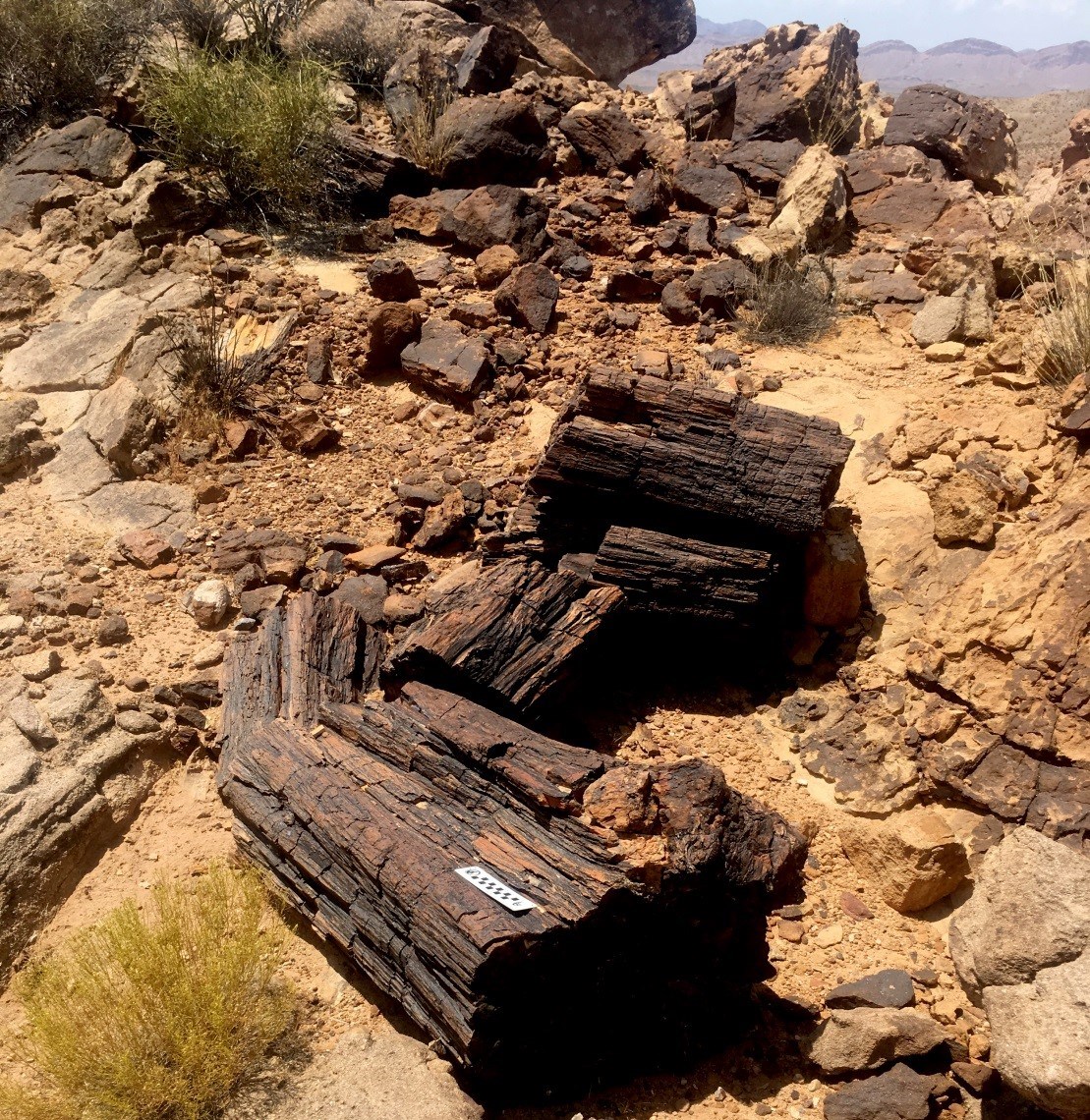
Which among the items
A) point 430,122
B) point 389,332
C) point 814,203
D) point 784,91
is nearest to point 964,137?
point 784,91

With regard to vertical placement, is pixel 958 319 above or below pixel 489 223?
below

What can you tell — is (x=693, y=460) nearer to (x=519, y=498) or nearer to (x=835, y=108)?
(x=519, y=498)

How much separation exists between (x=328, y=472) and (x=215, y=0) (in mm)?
7052

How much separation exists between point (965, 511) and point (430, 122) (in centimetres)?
584

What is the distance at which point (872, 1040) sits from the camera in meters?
2.81

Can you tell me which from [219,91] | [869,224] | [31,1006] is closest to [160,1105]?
[31,1006]

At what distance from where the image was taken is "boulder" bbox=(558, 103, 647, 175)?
793cm

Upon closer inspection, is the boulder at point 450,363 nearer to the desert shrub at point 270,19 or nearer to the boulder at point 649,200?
the boulder at point 649,200

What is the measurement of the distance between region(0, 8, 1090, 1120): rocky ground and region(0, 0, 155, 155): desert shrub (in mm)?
913

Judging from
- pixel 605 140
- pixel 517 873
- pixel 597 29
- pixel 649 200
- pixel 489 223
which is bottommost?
pixel 517 873

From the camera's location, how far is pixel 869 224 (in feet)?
24.9

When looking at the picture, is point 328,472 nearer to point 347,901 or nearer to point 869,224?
point 347,901

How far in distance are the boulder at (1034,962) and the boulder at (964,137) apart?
23.5 feet

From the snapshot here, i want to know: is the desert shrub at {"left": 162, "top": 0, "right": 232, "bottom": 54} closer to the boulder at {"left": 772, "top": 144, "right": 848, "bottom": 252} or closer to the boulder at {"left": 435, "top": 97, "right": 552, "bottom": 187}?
the boulder at {"left": 435, "top": 97, "right": 552, "bottom": 187}
